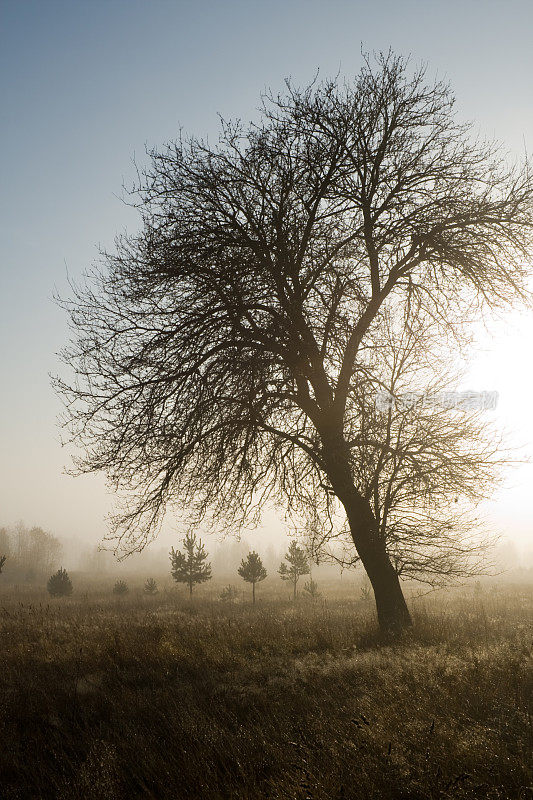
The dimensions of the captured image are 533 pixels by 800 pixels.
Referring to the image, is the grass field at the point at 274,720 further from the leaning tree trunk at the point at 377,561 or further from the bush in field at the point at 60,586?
the bush in field at the point at 60,586

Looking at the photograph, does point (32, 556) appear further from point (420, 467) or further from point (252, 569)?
point (420, 467)

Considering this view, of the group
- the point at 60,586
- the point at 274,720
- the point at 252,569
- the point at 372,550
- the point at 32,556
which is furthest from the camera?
the point at 32,556

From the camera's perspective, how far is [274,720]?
4.11 metres

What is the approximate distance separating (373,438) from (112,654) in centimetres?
535

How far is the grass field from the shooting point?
3035 millimetres

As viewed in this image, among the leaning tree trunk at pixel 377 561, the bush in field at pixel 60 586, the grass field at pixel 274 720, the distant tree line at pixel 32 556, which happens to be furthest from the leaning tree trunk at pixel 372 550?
the distant tree line at pixel 32 556

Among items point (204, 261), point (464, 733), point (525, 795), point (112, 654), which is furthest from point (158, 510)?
point (525, 795)

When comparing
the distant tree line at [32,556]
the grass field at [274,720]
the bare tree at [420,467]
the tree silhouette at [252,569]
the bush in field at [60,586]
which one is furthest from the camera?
the distant tree line at [32,556]

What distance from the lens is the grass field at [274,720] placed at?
9.96 ft

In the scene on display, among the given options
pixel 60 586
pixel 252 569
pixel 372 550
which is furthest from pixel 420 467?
pixel 60 586

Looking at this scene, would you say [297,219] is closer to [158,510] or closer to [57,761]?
[158,510]

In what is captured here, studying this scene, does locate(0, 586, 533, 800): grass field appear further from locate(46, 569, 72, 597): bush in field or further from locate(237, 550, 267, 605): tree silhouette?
locate(46, 569, 72, 597): bush in field

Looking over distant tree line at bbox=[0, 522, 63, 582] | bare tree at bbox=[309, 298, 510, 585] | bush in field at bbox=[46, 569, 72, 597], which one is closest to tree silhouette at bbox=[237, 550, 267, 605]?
bush in field at bbox=[46, 569, 72, 597]

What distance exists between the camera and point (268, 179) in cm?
714
